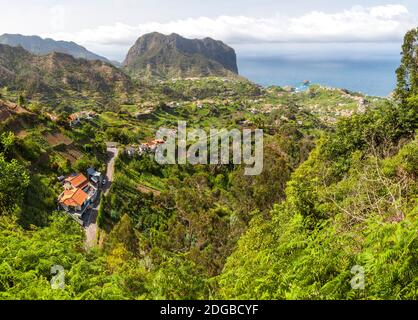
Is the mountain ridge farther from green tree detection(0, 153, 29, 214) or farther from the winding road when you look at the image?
green tree detection(0, 153, 29, 214)

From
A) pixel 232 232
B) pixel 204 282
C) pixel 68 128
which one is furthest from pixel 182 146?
pixel 204 282

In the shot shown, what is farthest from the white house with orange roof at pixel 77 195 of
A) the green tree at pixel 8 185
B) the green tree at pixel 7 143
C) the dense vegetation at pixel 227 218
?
the green tree at pixel 8 185

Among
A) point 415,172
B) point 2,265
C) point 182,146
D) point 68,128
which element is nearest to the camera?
point 2,265

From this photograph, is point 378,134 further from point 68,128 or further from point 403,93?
point 68,128

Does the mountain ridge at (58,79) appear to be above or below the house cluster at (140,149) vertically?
above

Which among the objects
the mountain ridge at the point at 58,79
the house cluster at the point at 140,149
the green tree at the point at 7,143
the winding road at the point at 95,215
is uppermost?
the mountain ridge at the point at 58,79

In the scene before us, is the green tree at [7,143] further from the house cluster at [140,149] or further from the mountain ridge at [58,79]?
the mountain ridge at [58,79]
